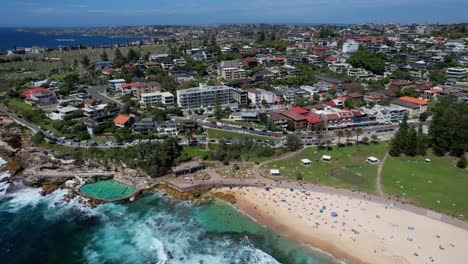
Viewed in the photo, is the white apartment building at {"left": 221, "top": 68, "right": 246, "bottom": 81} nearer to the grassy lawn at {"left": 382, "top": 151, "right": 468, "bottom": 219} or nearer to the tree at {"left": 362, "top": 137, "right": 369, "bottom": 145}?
the tree at {"left": 362, "top": 137, "right": 369, "bottom": 145}

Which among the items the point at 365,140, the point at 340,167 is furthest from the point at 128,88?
the point at 365,140

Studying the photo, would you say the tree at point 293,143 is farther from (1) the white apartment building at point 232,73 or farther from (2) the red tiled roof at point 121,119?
(1) the white apartment building at point 232,73

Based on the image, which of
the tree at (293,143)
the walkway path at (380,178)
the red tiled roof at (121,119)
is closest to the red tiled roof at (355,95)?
the walkway path at (380,178)

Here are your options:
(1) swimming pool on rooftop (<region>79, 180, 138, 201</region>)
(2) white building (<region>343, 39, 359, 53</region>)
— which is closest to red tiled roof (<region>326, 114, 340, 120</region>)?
(1) swimming pool on rooftop (<region>79, 180, 138, 201</region>)

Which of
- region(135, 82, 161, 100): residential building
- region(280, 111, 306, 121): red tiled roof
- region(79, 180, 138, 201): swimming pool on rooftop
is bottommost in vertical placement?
region(79, 180, 138, 201): swimming pool on rooftop

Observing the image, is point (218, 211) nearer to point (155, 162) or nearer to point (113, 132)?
point (155, 162)

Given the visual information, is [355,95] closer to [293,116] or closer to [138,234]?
[293,116]
